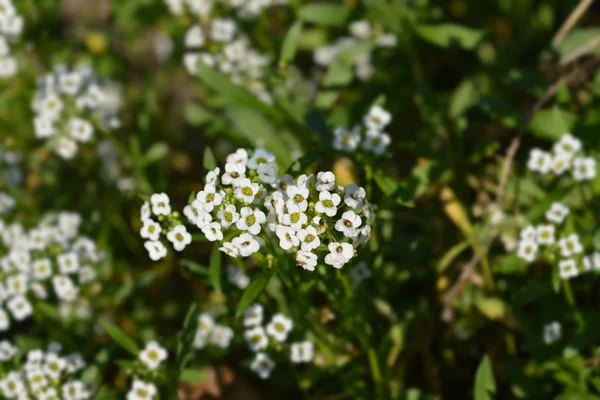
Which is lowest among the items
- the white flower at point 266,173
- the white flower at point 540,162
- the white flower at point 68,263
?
the white flower at point 266,173

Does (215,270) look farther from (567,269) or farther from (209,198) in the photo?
Result: (567,269)

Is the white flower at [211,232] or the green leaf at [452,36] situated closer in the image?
the white flower at [211,232]

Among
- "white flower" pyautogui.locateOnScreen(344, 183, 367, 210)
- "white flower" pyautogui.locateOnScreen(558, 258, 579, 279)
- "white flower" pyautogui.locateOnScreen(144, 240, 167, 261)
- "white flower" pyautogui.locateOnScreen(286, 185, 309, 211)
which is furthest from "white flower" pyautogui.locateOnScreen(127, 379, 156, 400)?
"white flower" pyautogui.locateOnScreen(558, 258, 579, 279)

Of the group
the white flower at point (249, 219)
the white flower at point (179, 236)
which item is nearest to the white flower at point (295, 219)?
the white flower at point (249, 219)

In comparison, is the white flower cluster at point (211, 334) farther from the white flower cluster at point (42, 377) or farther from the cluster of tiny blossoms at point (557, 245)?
the cluster of tiny blossoms at point (557, 245)

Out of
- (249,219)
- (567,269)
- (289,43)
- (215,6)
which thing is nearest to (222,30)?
(215,6)

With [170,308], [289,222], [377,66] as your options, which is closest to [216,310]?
[170,308]

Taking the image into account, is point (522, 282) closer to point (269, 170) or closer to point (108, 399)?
point (269, 170)

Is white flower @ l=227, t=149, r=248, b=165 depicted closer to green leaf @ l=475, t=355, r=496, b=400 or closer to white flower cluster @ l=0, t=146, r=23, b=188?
green leaf @ l=475, t=355, r=496, b=400
